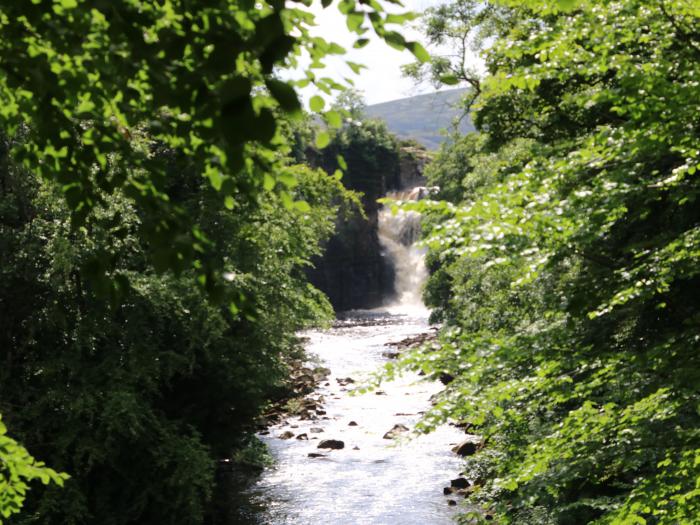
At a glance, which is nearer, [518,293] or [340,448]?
[518,293]

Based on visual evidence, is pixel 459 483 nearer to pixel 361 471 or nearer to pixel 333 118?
pixel 361 471

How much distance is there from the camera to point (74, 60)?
3207 mm

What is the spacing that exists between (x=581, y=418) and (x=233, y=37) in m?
5.79

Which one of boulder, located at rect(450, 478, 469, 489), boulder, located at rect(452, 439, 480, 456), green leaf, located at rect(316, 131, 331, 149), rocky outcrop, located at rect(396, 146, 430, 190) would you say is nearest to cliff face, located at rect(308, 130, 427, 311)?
rocky outcrop, located at rect(396, 146, 430, 190)

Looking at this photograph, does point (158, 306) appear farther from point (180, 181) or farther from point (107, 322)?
point (180, 181)

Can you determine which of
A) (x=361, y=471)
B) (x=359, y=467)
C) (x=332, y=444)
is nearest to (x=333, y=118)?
(x=361, y=471)

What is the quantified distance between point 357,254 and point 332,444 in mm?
47735

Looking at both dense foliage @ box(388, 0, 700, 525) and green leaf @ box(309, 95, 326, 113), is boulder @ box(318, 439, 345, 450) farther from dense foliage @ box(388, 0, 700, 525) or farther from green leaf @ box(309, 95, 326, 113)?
green leaf @ box(309, 95, 326, 113)

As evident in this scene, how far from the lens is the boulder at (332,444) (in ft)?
71.3

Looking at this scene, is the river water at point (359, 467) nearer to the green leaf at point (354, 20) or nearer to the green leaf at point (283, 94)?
the green leaf at point (354, 20)

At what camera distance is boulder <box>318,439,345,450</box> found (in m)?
21.7

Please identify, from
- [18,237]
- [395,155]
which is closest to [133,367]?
[18,237]

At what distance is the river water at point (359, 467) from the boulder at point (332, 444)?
0.25 metres

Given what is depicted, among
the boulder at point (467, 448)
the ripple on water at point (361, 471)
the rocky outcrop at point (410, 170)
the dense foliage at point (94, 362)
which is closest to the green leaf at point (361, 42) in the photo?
the ripple on water at point (361, 471)
